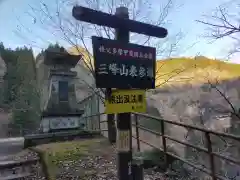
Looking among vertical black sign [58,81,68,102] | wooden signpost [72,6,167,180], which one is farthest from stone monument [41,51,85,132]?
wooden signpost [72,6,167,180]

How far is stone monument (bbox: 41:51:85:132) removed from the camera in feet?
39.0

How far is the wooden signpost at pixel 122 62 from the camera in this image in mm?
3486

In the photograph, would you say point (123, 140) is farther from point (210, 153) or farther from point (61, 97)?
point (61, 97)

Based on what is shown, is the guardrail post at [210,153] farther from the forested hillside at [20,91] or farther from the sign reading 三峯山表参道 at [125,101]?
the forested hillside at [20,91]

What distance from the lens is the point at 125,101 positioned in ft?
12.0

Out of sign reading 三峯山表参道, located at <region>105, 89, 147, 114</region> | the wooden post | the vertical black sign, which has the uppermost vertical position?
the vertical black sign

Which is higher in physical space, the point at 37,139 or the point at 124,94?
the point at 124,94

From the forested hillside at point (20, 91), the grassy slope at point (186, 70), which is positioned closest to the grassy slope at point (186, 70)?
the grassy slope at point (186, 70)

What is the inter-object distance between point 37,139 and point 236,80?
13.7 metres

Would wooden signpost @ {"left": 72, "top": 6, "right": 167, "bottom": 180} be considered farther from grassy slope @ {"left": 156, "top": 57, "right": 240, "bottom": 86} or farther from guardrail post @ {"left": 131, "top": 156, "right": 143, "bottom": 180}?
grassy slope @ {"left": 156, "top": 57, "right": 240, "bottom": 86}

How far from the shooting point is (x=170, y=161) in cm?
647

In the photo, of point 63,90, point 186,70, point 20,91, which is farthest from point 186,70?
point 20,91

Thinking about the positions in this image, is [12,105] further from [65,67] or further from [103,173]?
[103,173]

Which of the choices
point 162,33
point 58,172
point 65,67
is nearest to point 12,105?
point 65,67
